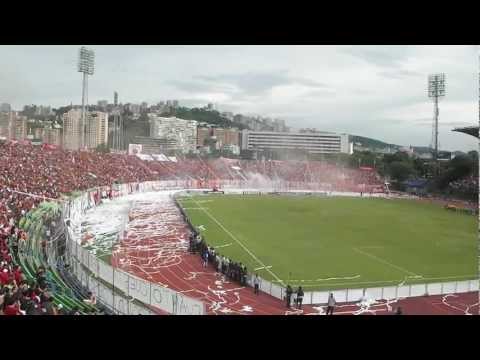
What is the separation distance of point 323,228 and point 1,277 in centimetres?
1399

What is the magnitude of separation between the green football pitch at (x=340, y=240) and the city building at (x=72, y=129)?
705 centimetres

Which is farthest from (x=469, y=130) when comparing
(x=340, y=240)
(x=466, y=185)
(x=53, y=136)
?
(x=53, y=136)

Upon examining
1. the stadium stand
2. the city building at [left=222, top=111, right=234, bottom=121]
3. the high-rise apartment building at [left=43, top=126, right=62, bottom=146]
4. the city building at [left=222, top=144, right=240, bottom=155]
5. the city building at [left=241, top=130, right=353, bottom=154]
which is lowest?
the stadium stand

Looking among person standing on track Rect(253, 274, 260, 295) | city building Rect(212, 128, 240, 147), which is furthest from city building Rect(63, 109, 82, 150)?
city building Rect(212, 128, 240, 147)

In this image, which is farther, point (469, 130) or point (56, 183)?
point (469, 130)

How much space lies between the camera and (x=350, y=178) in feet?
131

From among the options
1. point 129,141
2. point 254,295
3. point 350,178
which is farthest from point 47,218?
point 350,178

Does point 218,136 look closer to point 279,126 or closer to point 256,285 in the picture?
point 279,126

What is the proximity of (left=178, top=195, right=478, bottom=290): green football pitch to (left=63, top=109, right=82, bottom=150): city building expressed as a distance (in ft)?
23.1

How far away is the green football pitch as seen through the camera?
41.6 feet

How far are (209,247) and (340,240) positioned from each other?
5.52 meters

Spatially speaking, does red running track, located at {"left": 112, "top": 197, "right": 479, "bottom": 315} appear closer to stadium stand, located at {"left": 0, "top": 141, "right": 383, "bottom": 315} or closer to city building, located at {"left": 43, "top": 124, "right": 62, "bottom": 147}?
stadium stand, located at {"left": 0, "top": 141, "right": 383, "bottom": 315}

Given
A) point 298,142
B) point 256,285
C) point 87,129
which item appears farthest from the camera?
point 298,142

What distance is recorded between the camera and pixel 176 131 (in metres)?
43.4
